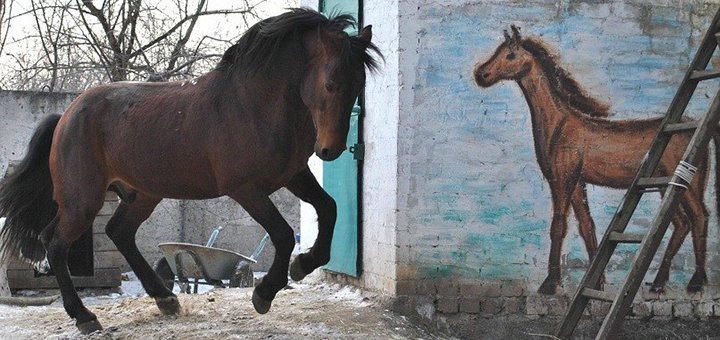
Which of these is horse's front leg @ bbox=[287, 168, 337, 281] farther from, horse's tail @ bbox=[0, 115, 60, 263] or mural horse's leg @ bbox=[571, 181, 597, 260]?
horse's tail @ bbox=[0, 115, 60, 263]

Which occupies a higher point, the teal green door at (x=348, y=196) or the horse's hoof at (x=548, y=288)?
the teal green door at (x=348, y=196)

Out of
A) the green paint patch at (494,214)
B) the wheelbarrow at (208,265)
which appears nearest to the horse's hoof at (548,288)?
the green paint patch at (494,214)

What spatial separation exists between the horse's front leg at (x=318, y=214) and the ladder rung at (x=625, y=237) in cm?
183

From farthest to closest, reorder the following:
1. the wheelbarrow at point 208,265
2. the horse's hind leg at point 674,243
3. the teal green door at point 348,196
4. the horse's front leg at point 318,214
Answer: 1. the wheelbarrow at point 208,265
2. the teal green door at point 348,196
3. the horse's hind leg at point 674,243
4. the horse's front leg at point 318,214

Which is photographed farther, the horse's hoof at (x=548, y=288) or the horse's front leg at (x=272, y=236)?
the horse's hoof at (x=548, y=288)

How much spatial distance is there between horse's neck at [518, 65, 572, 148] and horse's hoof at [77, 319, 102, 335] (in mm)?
3435

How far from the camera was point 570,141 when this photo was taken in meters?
7.00

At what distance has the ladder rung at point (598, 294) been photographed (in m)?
5.70

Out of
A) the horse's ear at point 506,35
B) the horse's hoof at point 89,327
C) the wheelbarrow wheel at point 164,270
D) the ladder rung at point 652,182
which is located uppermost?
the horse's ear at point 506,35

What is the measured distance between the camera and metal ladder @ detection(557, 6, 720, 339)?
218 inches

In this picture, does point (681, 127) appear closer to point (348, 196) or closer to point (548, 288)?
point (548, 288)

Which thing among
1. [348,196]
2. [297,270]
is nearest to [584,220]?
[348,196]

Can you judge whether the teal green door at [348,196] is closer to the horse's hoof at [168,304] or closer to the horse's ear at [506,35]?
the horse's ear at [506,35]

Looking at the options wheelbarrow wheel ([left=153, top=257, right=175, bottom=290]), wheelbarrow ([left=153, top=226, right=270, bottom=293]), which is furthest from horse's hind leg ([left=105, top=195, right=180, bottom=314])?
wheelbarrow wheel ([left=153, top=257, right=175, bottom=290])
